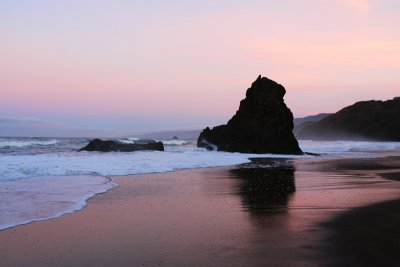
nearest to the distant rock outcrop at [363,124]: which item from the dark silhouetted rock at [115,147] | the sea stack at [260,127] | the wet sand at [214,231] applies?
the sea stack at [260,127]

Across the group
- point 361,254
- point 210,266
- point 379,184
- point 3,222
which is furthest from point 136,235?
point 379,184

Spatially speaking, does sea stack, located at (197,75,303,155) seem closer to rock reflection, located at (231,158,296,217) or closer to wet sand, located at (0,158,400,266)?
rock reflection, located at (231,158,296,217)

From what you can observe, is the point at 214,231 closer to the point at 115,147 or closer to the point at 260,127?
the point at 115,147

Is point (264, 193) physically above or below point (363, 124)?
below

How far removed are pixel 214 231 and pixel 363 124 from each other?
138 metres

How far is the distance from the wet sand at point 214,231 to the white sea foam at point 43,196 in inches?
20.3

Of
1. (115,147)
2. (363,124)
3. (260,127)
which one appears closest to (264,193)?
(115,147)

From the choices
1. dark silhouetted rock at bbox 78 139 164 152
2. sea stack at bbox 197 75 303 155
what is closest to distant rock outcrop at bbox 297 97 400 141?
sea stack at bbox 197 75 303 155

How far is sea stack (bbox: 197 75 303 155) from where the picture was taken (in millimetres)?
46281

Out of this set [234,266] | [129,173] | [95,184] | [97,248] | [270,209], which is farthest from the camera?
[129,173]

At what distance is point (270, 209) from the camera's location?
1011cm

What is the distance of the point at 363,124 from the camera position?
136 metres

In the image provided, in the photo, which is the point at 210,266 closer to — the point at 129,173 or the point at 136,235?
the point at 136,235

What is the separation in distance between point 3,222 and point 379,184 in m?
12.7
